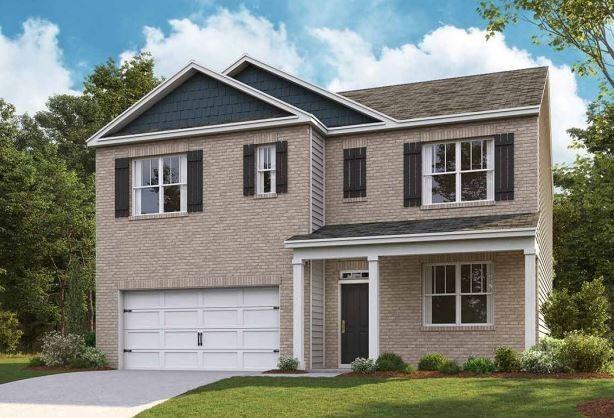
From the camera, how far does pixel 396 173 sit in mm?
22969

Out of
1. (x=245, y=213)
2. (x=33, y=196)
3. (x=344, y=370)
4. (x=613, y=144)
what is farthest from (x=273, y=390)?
(x=613, y=144)

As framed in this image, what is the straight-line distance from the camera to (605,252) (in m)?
39.0

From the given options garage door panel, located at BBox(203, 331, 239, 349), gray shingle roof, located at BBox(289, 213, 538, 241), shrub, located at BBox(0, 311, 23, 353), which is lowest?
shrub, located at BBox(0, 311, 23, 353)

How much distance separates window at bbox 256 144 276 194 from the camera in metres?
23.2

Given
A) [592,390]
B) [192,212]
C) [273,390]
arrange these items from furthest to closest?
[192,212], [273,390], [592,390]

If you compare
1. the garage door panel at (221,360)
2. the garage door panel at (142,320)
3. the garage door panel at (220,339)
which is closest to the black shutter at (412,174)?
the garage door panel at (220,339)

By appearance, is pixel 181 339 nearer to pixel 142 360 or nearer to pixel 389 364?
pixel 142 360

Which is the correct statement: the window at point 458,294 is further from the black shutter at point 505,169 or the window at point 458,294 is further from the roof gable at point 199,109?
the roof gable at point 199,109

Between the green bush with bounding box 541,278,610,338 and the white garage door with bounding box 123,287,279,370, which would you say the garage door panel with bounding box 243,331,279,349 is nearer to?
the white garage door with bounding box 123,287,279,370

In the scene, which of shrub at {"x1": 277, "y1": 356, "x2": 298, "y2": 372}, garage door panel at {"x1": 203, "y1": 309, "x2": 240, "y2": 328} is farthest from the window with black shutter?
shrub at {"x1": 277, "y1": 356, "x2": 298, "y2": 372}

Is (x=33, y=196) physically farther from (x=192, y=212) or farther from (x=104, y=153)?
(x=192, y=212)

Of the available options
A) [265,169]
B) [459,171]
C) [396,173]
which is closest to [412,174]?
[396,173]

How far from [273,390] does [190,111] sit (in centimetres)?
1001

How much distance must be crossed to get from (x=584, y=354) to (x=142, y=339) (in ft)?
39.4
